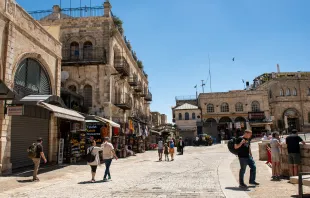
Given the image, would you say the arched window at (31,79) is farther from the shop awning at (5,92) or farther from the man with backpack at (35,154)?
the man with backpack at (35,154)

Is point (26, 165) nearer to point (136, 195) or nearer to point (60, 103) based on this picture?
point (60, 103)

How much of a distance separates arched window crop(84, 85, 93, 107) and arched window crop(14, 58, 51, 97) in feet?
20.6

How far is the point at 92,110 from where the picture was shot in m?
21.7

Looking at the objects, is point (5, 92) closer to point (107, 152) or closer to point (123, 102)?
point (107, 152)

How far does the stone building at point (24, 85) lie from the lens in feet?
35.4

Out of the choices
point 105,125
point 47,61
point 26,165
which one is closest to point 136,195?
point 26,165

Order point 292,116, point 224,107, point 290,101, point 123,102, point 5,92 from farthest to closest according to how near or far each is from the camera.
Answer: point 224,107 < point 290,101 < point 292,116 < point 123,102 < point 5,92

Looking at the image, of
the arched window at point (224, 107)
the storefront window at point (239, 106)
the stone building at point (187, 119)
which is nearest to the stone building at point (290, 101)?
the storefront window at point (239, 106)

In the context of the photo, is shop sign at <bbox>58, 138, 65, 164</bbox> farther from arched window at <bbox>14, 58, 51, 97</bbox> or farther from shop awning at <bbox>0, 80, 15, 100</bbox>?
shop awning at <bbox>0, 80, 15, 100</bbox>

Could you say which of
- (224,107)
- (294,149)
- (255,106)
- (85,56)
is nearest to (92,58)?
(85,56)

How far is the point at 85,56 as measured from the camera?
2247cm

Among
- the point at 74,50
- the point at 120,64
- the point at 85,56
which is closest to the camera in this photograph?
the point at 85,56

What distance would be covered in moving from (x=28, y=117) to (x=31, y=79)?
1.99 meters

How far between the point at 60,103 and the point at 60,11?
1294cm
